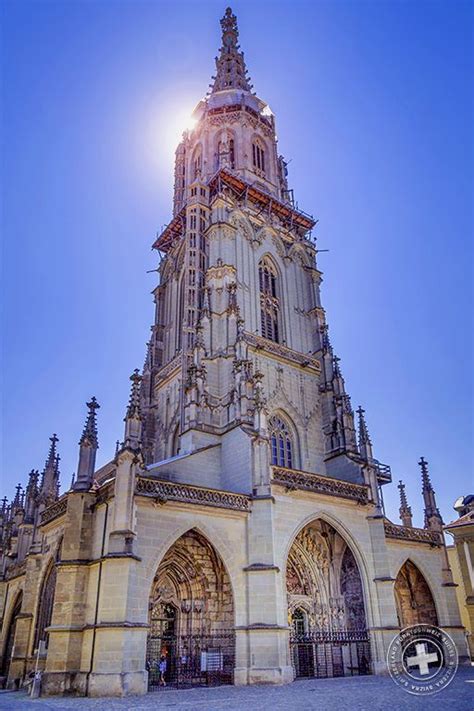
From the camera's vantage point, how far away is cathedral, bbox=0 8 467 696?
17.6m

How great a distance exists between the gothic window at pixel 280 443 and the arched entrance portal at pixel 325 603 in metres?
4.41

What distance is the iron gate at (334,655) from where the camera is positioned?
21203 mm

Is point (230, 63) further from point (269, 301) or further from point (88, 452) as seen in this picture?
point (88, 452)

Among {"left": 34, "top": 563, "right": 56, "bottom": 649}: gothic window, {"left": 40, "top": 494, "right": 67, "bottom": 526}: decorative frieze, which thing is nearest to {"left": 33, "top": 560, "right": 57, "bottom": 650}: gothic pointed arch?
{"left": 34, "top": 563, "right": 56, "bottom": 649}: gothic window

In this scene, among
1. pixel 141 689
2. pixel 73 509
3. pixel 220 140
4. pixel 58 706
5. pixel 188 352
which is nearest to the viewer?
pixel 58 706

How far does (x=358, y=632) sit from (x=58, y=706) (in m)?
13.0

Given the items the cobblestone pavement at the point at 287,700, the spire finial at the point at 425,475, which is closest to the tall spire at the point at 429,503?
the spire finial at the point at 425,475

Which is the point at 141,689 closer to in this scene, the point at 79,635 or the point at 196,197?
the point at 79,635

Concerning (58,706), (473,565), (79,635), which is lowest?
(58,706)

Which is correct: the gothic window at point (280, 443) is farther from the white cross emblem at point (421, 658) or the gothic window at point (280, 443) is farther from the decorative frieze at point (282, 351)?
the white cross emblem at point (421, 658)

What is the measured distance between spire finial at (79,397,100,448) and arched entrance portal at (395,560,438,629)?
16.0m

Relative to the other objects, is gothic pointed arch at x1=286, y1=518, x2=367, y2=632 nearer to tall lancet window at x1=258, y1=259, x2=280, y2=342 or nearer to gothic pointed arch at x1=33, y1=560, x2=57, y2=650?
gothic pointed arch at x1=33, y1=560, x2=57, y2=650

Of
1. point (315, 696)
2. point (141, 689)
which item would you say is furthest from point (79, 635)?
point (315, 696)

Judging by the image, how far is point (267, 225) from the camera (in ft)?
118
